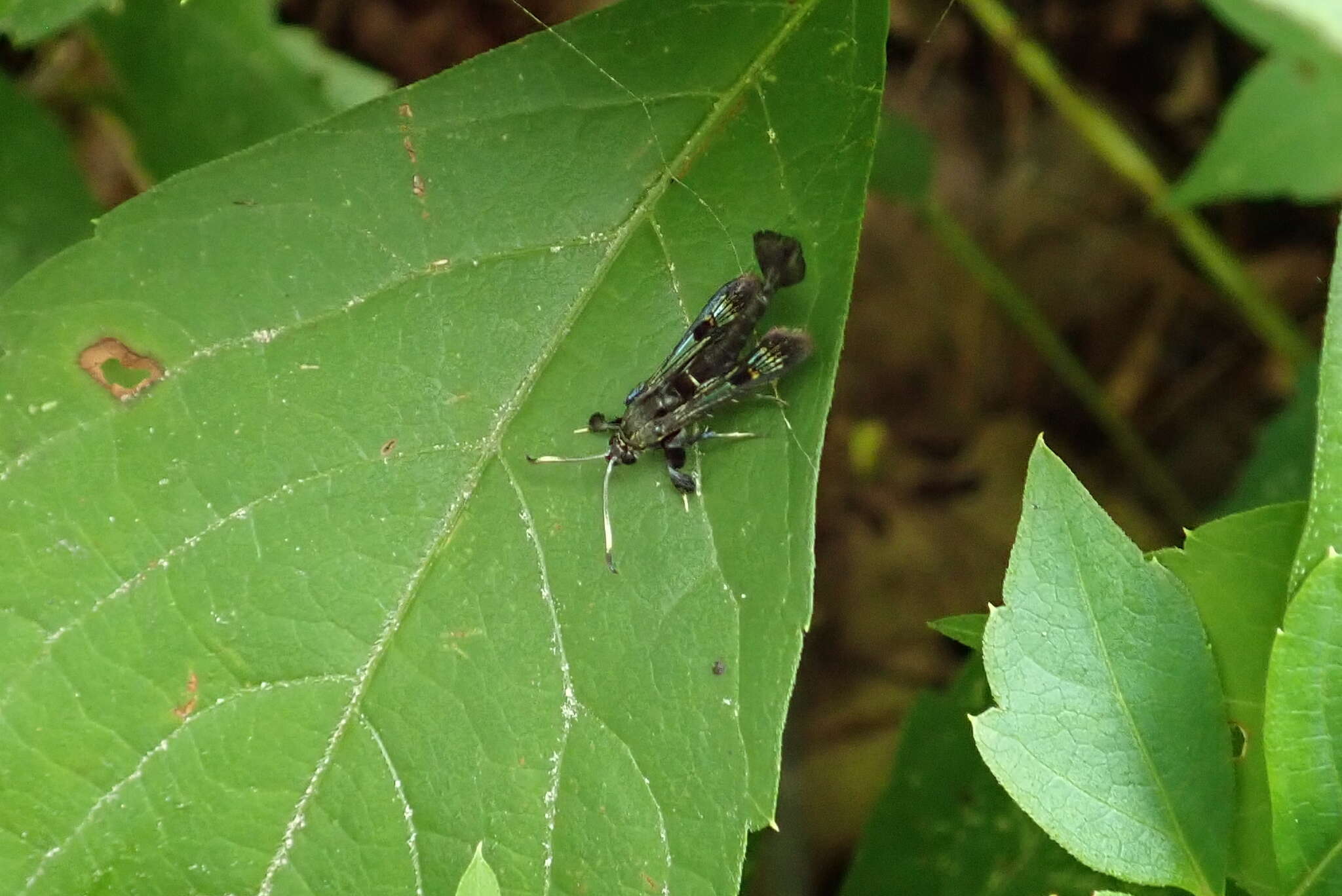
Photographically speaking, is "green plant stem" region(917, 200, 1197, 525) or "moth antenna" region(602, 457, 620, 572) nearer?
"moth antenna" region(602, 457, 620, 572)

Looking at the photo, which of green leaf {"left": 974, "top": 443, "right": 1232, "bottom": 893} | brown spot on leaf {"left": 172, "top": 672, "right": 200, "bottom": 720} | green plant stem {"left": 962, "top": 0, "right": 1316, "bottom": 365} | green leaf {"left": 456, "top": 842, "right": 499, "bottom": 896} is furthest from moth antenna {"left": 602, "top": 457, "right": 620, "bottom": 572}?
green plant stem {"left": 962, "top": 0, "right": 1316, "bottom": 365}

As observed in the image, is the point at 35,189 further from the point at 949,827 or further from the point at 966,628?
the point at 949,827

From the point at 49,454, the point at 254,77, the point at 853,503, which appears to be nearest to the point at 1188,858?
the point at 49,454

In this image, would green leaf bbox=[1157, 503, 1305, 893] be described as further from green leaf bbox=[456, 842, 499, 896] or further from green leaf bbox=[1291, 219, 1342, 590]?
green leaf bbox=[456, 842, 499, 896]

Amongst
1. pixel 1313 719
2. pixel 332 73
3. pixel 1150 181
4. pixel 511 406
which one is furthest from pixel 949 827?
pixel 332 73

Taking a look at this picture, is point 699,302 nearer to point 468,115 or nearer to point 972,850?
point 468,115

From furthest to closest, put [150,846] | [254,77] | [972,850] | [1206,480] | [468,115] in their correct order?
[1206,480] → [254,77] → [972,850] → [468,115] → [150,846]
